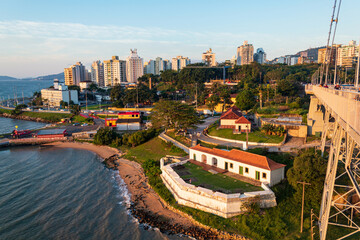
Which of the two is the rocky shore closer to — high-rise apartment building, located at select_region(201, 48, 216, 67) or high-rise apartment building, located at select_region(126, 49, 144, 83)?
high-rise apartment building, located at select_region(201, 48, 216, 67)

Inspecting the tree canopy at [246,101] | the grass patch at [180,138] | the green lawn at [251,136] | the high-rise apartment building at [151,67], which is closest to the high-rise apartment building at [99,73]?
the high-rise apartment building at [151,67]

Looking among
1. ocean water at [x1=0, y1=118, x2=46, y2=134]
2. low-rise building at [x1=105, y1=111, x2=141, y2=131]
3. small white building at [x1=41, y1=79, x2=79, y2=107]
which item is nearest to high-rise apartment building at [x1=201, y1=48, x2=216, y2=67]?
small white building at [x1=41, y1=79, x2=79, y2=107]

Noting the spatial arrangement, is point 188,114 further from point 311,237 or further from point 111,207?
point 311,237

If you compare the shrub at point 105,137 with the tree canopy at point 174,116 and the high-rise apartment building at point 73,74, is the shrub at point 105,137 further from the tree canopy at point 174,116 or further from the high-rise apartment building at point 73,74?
the high-rise apartment building at point 73,74

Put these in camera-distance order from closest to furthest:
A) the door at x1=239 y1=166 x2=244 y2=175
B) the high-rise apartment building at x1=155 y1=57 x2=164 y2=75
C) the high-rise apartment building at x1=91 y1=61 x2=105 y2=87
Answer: the door at x1=239 y1=166 x2=244 y2=175 → the high-rise apartment building at x1=91 y1=61 x2=105 y2=87 → the high-rise apartment building at x1=155 y1=57 x2=164 y2=75

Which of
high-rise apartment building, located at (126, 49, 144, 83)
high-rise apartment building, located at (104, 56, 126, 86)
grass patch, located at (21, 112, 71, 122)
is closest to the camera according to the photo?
grass patch, located at (21, 112, 71, 122)

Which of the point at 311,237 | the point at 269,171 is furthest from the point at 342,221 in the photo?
the point at 269,171
